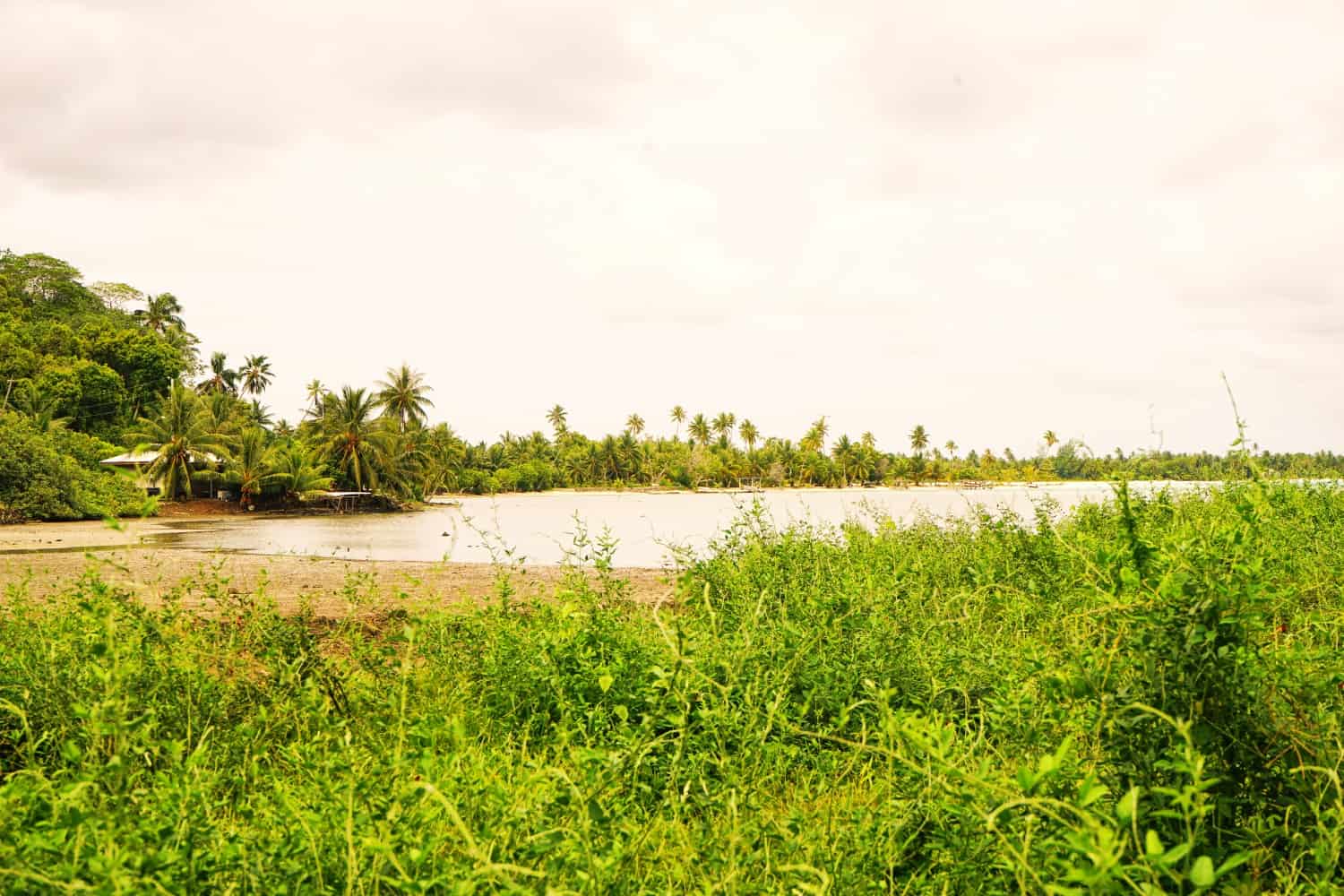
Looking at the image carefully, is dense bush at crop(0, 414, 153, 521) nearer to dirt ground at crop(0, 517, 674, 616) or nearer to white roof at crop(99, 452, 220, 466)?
white roof at crop(99, 452, 220, 466)

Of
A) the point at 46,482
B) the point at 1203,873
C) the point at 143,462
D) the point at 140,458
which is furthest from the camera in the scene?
the point at 143,462

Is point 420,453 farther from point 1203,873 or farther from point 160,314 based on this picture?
point 1203,873

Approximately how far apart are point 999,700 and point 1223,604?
1.09 m

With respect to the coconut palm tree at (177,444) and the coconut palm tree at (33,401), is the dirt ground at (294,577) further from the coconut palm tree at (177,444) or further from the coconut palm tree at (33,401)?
the coconut palm tree at (33,401)

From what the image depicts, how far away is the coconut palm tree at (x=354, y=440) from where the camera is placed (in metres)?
53.0

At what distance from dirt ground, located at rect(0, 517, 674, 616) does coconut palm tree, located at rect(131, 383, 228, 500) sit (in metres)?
23.5

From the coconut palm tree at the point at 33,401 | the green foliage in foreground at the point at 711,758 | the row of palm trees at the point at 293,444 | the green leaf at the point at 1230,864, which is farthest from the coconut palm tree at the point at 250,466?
the green leaf at the point at 1230,864

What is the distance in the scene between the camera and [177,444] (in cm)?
4253

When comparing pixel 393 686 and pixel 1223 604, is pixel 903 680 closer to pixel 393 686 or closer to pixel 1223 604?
pixel 1223 604

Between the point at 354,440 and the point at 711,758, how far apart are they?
55.0m

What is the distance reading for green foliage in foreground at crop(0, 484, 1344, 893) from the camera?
1968 mm

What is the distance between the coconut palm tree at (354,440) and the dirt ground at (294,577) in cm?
3216

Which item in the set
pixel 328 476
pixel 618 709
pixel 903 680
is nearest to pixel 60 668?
pixel 618 709

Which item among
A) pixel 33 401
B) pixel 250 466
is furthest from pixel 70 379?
pixel 250 466
